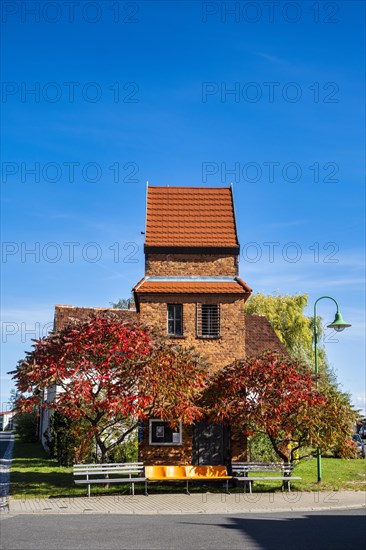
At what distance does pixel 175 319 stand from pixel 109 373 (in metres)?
5.18

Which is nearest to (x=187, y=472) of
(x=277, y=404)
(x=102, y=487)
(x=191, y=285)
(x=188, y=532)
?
(x=102, y=487)

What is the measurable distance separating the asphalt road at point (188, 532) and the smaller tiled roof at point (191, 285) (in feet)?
30.9

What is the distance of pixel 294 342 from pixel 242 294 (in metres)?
28.4

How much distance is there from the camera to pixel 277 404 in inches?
821

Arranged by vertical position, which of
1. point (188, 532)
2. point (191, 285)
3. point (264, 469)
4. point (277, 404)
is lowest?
point (188, 532)

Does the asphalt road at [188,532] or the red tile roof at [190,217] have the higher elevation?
the red tile roof at [190,217]

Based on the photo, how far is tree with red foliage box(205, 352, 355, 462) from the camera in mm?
20859

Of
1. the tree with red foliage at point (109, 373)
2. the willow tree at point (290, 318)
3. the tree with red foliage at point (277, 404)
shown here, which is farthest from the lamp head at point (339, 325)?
the willow tree at point (290, 318)

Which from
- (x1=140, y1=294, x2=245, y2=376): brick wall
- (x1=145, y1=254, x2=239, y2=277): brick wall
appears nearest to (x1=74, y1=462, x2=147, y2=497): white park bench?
(x1=140, y1=294, x2=245, y2=376): brick wall

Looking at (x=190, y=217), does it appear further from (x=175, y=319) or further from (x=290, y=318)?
(x=290, y=318)

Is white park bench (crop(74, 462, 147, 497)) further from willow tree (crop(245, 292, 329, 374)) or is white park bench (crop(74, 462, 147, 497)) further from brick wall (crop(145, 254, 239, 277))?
willow tree (crop(245, 292, 329, 374))

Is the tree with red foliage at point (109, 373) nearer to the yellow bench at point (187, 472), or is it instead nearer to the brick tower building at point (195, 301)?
the yellow bench at point (187, 472)

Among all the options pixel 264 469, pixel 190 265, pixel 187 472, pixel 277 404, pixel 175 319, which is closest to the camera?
pixel 277 404

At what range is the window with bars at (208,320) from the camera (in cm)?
2444
